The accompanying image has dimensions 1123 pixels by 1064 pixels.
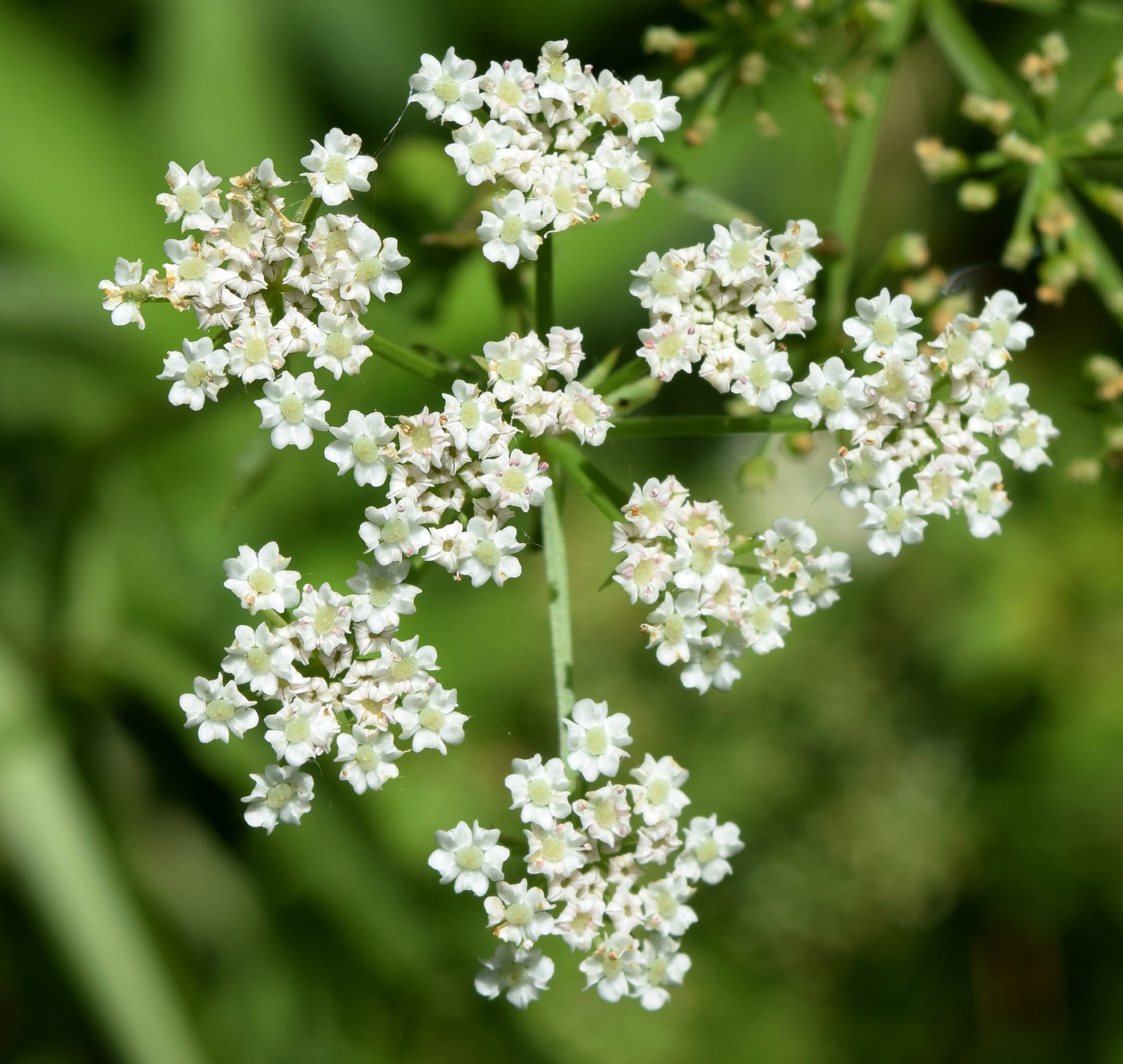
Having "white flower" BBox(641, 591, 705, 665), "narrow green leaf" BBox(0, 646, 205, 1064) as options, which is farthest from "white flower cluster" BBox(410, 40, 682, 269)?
"narrow green leaf" BBox(0, 646, 205, 1064)

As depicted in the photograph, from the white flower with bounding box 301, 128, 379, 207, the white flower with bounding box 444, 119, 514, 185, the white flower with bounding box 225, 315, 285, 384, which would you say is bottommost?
the white flower with bounding box 225, 315, 285, 384

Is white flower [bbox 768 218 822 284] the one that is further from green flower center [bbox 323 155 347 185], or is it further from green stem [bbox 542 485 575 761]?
green flower center [bbox 323 155 347 185]

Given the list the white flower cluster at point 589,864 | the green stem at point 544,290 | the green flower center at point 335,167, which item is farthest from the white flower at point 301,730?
the green flower center at point 335,167

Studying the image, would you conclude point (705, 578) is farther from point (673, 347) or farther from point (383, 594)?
point (383, 594)

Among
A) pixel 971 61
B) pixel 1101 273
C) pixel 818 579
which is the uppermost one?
pixel 971 61

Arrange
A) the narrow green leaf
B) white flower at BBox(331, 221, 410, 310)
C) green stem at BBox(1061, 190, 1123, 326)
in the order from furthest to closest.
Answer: the narrow green leaf, green stem at BBox(1061, 190, 1123, 326), white flower at BBox(331, 221, 410, 310)

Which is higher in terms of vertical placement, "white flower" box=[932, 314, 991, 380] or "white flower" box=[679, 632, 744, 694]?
"white flower" box=[932, 314, 991, 380]

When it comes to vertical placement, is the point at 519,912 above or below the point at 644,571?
below

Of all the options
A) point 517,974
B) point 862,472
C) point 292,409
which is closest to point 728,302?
point 862,472
